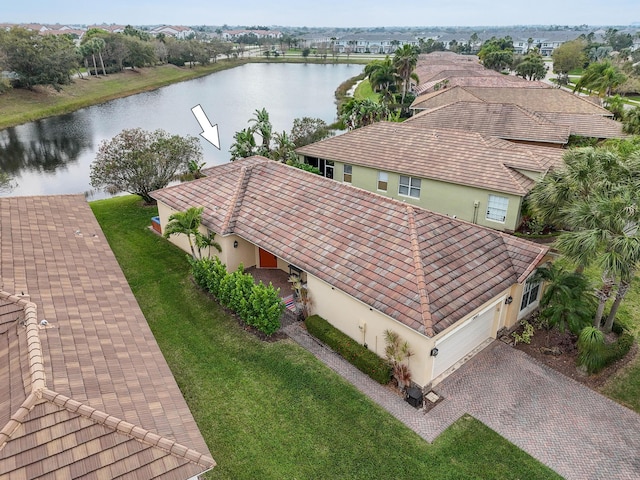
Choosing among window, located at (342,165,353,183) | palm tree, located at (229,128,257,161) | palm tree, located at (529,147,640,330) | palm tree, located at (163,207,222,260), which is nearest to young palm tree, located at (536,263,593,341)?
palm tree, located at (529,147,640,330)

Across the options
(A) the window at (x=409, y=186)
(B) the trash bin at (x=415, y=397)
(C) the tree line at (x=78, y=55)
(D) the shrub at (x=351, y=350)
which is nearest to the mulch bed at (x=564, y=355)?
(B) the trash bin at (x=415, y=397)

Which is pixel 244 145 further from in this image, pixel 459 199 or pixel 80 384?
pixel 80 384

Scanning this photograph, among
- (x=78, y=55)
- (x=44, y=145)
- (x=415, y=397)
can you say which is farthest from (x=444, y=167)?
(x=78, y=55)

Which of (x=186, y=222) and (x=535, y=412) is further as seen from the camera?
(x=186, y=222)

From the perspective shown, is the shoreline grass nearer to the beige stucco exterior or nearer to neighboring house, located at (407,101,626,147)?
the beige stucco exterior

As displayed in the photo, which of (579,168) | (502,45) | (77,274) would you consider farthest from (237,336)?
(502,45)

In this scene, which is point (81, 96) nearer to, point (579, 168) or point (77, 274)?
point (77, 274)

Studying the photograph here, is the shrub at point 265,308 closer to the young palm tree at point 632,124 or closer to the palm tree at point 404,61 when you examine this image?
the young palm tree at point 632,124
